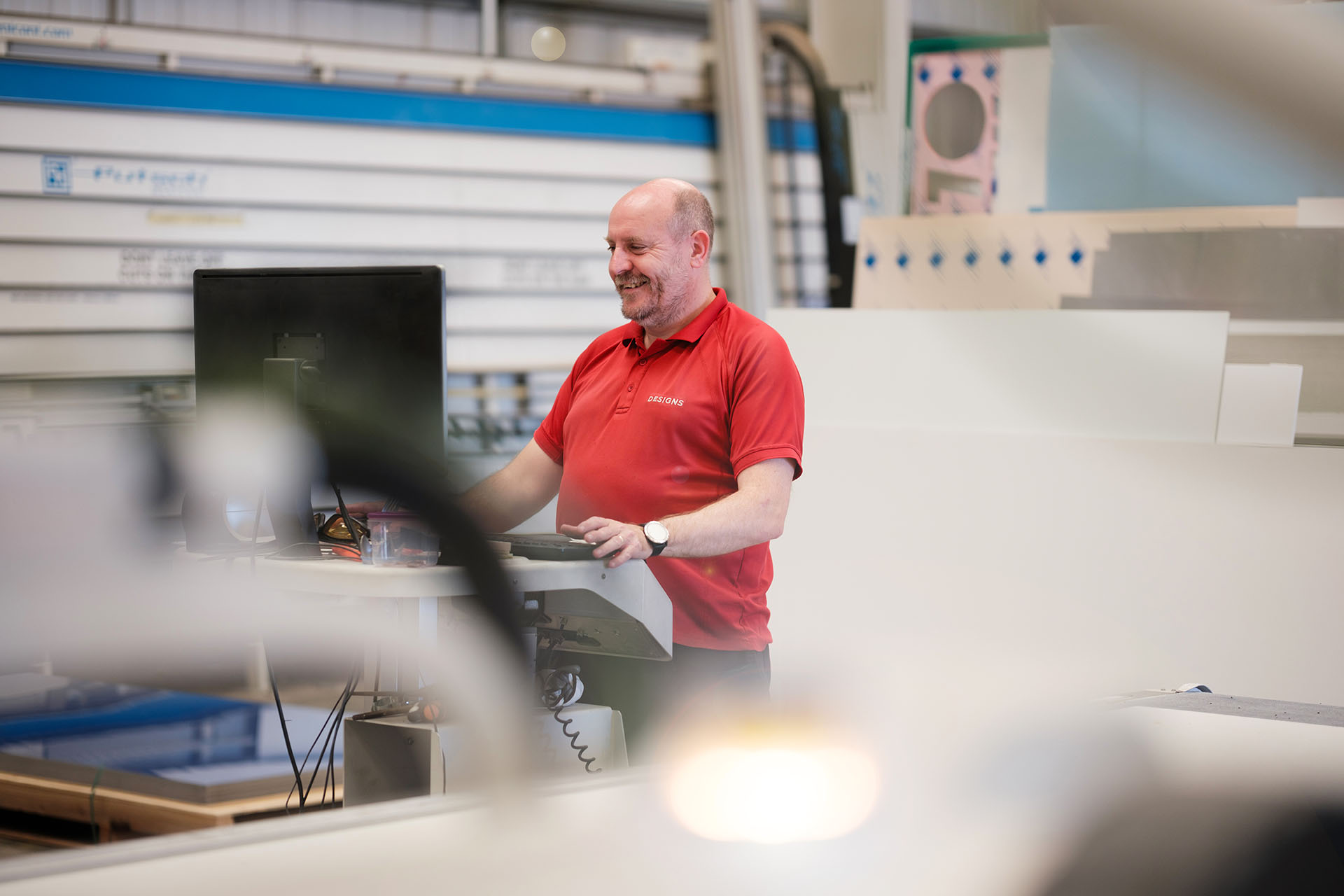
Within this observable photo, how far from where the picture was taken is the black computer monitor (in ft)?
5.71

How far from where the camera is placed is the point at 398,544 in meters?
1.51

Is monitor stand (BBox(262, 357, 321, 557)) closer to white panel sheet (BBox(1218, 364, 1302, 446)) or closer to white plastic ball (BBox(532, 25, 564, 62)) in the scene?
white panel sheet (BBox(1218, 364, 1302, 446))

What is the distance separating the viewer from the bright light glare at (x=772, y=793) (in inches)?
29.0

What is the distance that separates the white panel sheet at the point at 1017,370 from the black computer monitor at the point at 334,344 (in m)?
1.29

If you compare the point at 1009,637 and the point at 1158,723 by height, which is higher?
the point at 1158,723

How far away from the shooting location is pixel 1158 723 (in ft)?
3.03

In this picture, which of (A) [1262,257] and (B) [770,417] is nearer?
(B) [770,417]

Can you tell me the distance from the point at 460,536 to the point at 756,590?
49.8 inches

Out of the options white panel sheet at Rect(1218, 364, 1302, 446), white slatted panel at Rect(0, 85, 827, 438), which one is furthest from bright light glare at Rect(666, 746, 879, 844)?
white slatted panel at Rect(0, 85, 827, 438)

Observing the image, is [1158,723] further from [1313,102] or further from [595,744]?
[595,744]

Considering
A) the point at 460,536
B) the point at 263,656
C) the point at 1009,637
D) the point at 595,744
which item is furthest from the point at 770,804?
the point at 263,656

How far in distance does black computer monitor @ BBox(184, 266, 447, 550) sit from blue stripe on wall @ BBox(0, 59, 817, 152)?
1992mm

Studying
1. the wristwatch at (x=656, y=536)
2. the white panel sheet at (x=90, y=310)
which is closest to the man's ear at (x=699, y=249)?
the wristwatch at (x=656, y=536)

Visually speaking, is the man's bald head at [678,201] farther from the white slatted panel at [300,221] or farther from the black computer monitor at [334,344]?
the white slatted panel at [300,221]
